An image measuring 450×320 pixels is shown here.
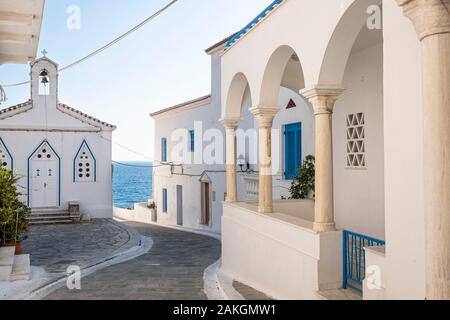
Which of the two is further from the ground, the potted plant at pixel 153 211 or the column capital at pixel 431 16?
the column capital at pixel 431 16

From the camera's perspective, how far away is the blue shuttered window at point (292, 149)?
11828mm

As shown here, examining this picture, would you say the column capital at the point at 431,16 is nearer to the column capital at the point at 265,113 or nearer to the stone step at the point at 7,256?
the column capital at the point at 265,113

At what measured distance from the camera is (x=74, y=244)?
1296 centimetres

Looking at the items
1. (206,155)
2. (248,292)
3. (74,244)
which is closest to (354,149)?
(248,292)

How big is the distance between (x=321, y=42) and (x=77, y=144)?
601 inches

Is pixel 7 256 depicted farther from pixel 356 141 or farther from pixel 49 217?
pixel 49 217

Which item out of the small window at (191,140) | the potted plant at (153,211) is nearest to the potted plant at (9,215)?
the small window at (191,140)

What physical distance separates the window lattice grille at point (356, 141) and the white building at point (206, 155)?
240cm

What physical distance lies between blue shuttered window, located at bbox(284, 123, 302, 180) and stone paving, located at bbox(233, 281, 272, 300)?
4494 millimetres

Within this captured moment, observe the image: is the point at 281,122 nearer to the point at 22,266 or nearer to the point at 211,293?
the point at 211,293

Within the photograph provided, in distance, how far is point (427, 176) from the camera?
10.1ft

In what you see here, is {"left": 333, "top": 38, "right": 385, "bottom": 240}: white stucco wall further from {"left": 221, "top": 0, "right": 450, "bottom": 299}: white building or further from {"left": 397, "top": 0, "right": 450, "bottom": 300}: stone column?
{"left": 397, "top": 0, "right": 450, "bottom": 300}: stone column
